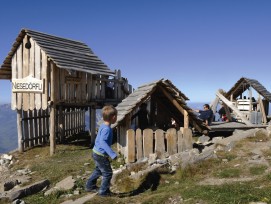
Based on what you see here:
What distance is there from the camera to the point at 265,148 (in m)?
12.4

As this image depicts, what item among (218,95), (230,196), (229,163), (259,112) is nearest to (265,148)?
(229,163)

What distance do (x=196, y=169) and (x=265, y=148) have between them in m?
3.87

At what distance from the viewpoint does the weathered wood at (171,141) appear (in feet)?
41.7

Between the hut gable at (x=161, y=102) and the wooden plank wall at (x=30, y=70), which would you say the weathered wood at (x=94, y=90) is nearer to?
the wooden plank wall at (x=30, y=70)

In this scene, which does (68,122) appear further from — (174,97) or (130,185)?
(130,185)

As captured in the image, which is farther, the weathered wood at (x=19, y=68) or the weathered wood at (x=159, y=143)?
the weathered wood at (x=19, y=68)

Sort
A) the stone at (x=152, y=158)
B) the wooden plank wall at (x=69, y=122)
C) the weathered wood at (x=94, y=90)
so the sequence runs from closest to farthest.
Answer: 1. the stone at (x=152, y=158)
2. the weathered wood at (x=94, y=90)
3. the wooden plank wall at (x=69, y=122)

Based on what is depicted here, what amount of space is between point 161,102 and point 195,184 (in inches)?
274

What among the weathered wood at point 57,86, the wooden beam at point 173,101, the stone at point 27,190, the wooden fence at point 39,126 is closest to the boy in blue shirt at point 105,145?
the stone at point 27,190

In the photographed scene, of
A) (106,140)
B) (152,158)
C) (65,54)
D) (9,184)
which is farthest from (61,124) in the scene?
(106,140)

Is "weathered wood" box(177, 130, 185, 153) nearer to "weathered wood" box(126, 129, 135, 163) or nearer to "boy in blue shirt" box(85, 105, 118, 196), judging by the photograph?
"weathered wood" box(126, 129, 135, 163)

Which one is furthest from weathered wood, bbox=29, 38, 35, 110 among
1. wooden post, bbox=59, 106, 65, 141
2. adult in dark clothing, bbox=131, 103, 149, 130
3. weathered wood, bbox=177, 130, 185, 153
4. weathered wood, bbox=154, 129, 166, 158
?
weathered wood, bbox=177, 130, 185, 153

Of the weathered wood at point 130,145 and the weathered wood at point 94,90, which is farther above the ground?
the weathered wood at point 94,90

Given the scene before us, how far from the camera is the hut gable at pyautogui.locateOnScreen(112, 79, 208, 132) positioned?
12820 millimetres
